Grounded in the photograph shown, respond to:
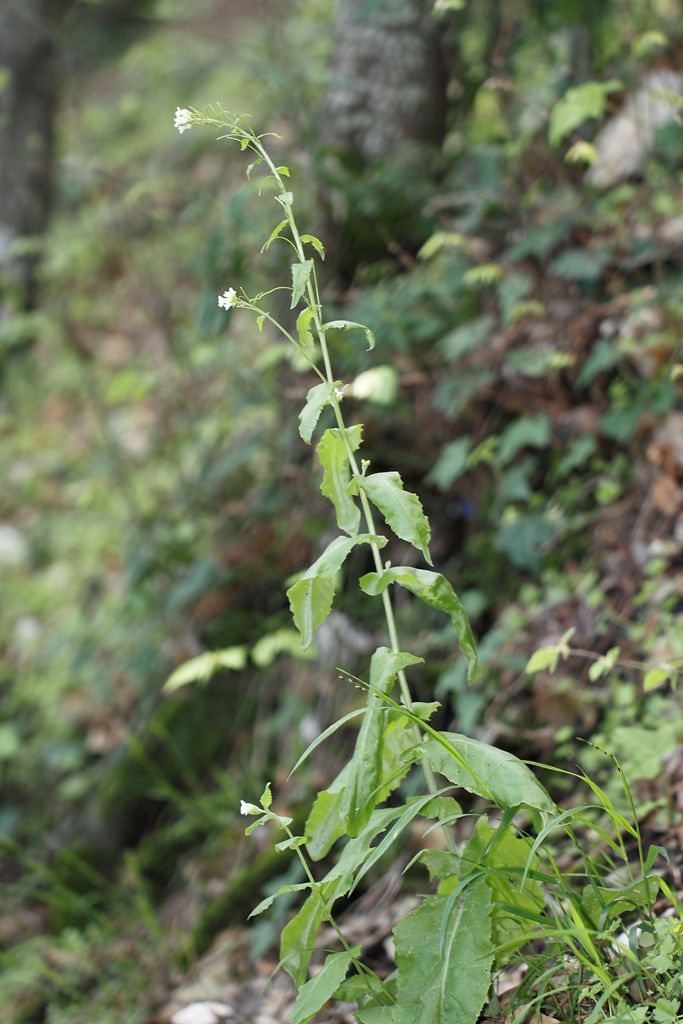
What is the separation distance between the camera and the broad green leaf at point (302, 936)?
147 cm

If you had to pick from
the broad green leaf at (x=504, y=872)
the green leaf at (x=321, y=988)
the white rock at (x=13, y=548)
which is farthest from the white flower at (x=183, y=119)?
the white rock at (x=13, y=548)


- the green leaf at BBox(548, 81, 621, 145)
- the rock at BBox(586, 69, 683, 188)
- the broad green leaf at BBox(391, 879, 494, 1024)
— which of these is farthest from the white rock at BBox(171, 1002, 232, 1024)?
the rock at BBox(586, 69, 683, 188)

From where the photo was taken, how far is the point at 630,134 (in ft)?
10.6

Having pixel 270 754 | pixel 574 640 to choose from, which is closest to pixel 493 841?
pixel 574 640

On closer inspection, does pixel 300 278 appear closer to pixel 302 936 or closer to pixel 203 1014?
pixel 302 936

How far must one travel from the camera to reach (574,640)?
8.44 feet

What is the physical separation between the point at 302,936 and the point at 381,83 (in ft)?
9.90

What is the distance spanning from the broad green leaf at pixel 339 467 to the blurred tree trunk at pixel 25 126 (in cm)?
421

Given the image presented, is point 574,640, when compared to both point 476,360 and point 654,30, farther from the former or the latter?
point 654,30

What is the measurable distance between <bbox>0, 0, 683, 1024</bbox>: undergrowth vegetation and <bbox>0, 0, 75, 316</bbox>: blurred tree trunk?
4.69ft

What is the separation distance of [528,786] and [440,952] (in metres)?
0.26

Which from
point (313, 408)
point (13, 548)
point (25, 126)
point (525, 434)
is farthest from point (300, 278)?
point (25, 126)

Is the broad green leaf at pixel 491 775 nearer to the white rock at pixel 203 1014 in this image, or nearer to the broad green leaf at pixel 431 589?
the broad green leaf at pixel 431 589

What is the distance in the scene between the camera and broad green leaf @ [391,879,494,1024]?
1344 millimetres
